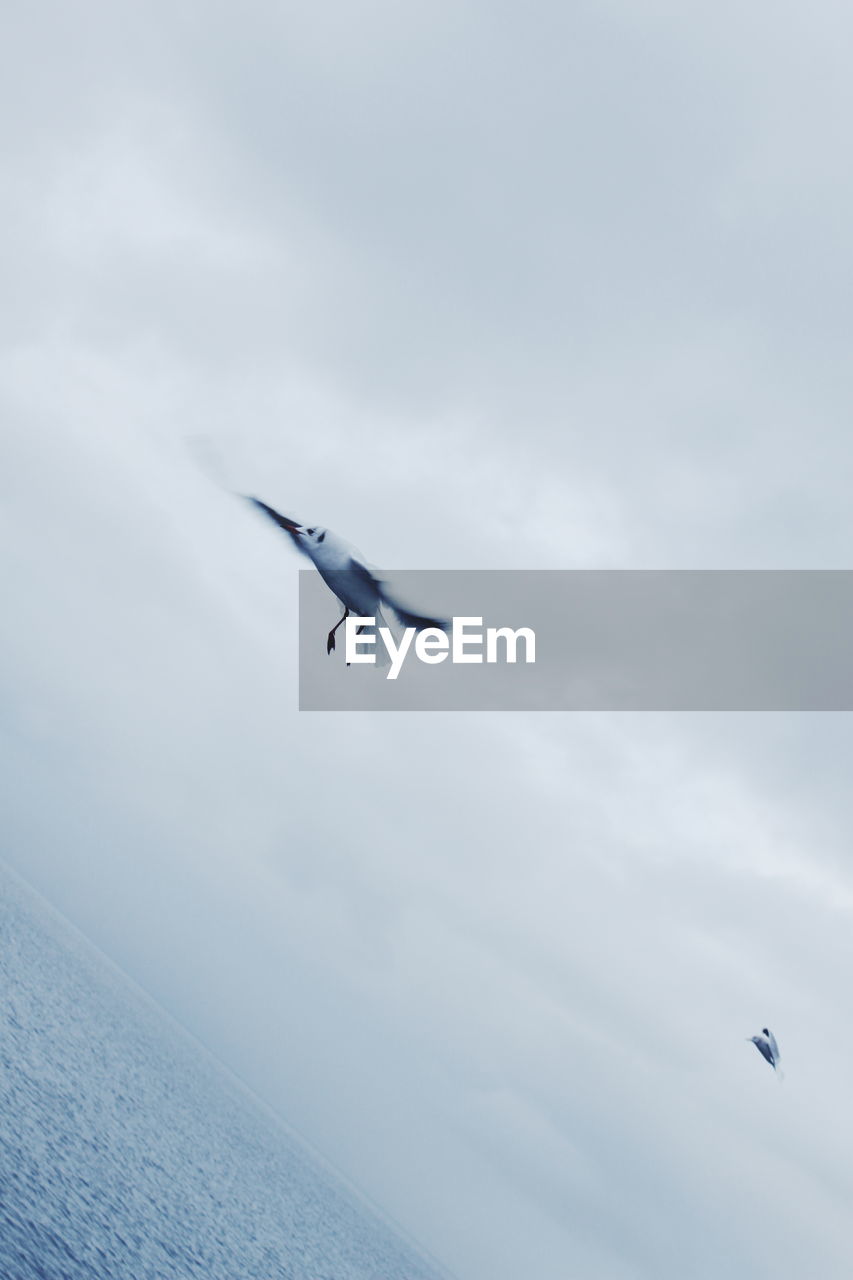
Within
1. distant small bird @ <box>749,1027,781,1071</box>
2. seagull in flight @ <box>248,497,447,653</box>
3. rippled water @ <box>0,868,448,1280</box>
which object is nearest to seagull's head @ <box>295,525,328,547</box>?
seagull in flight @ <box>248,497,447,653</box>

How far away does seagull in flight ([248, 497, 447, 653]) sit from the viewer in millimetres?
15992

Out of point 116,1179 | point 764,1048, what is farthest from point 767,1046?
point 116,1179

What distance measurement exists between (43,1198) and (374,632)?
27077 mm

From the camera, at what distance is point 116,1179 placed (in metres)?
45.2

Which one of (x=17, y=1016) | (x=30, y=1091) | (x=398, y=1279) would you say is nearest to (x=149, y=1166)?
(x=30, y=1091)

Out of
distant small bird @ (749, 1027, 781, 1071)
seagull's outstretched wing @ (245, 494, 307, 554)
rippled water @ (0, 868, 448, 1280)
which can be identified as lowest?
rippled water @ (0, 868, 448, 1280)

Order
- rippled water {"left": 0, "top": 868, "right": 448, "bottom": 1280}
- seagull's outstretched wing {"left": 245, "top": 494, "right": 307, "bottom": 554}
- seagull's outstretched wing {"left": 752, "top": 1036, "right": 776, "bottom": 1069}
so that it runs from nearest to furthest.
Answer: seagull's outstretched wing {"left": 245, "top": 494, "right": 307, "bottom": 554}, rippled water {"left": 0, "top": 868, "right": 448, "bottom": 1280}, seagull's outstretched wing {"left": 752, "top": 1036, "right": 776, "bottom": 1069}

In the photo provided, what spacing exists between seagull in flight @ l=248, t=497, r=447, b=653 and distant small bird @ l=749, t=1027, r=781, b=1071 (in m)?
23.7

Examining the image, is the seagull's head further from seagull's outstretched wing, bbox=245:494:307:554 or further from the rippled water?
the rippled water

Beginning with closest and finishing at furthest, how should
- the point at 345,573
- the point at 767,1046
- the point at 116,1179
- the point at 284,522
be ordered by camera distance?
the point at 284,522 < the point at 345,573 < the point at 767,1046 < the point at 116,1179

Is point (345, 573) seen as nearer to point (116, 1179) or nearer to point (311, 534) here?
point (311, 534)

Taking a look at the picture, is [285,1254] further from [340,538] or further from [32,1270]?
→ [340,538]

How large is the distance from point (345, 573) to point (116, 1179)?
132 ft

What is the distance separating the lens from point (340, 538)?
55.2 ft
